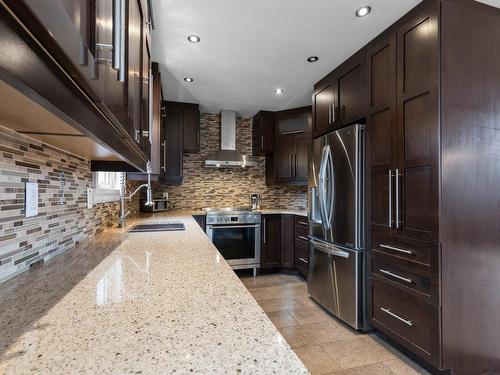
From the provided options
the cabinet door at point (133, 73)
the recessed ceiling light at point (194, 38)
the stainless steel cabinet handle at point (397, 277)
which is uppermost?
the recessed ceiling light at point (194, 38)

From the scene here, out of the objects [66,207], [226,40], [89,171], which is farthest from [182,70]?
[66,207]

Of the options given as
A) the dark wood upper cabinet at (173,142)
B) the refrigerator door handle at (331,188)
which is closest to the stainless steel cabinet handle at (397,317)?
the refrigerator door handle at (331,188)

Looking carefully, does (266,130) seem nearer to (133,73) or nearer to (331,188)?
(331,188)

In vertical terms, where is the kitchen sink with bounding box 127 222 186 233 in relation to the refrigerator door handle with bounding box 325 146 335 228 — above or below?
below

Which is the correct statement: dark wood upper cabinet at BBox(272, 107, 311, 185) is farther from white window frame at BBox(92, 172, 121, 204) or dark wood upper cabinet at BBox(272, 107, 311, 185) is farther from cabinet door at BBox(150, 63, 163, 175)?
white window frame at BBox(92, 172, 121, 204)

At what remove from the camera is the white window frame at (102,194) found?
60.8 inches

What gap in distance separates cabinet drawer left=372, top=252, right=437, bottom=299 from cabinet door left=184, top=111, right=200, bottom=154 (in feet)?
8.86

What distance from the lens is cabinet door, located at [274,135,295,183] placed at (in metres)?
3.84

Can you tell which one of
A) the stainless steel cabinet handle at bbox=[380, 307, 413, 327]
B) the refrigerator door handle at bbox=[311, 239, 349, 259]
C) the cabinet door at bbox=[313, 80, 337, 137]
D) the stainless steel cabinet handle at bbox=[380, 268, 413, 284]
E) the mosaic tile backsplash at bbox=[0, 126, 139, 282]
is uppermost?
the cabinet door at bbox=[313, 80, 337, 137]

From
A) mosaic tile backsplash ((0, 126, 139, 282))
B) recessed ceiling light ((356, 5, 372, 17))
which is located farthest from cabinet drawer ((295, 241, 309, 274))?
mosaic tile backsplash ((0, 126, 139, 282))

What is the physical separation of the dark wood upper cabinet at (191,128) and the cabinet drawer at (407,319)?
9.20 ft

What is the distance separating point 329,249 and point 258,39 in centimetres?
193

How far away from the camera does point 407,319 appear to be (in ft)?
5.72

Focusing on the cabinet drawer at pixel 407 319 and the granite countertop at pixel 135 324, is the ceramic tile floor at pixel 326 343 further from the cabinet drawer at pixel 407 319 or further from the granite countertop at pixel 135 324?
the granite countertop at pixel 135 324
